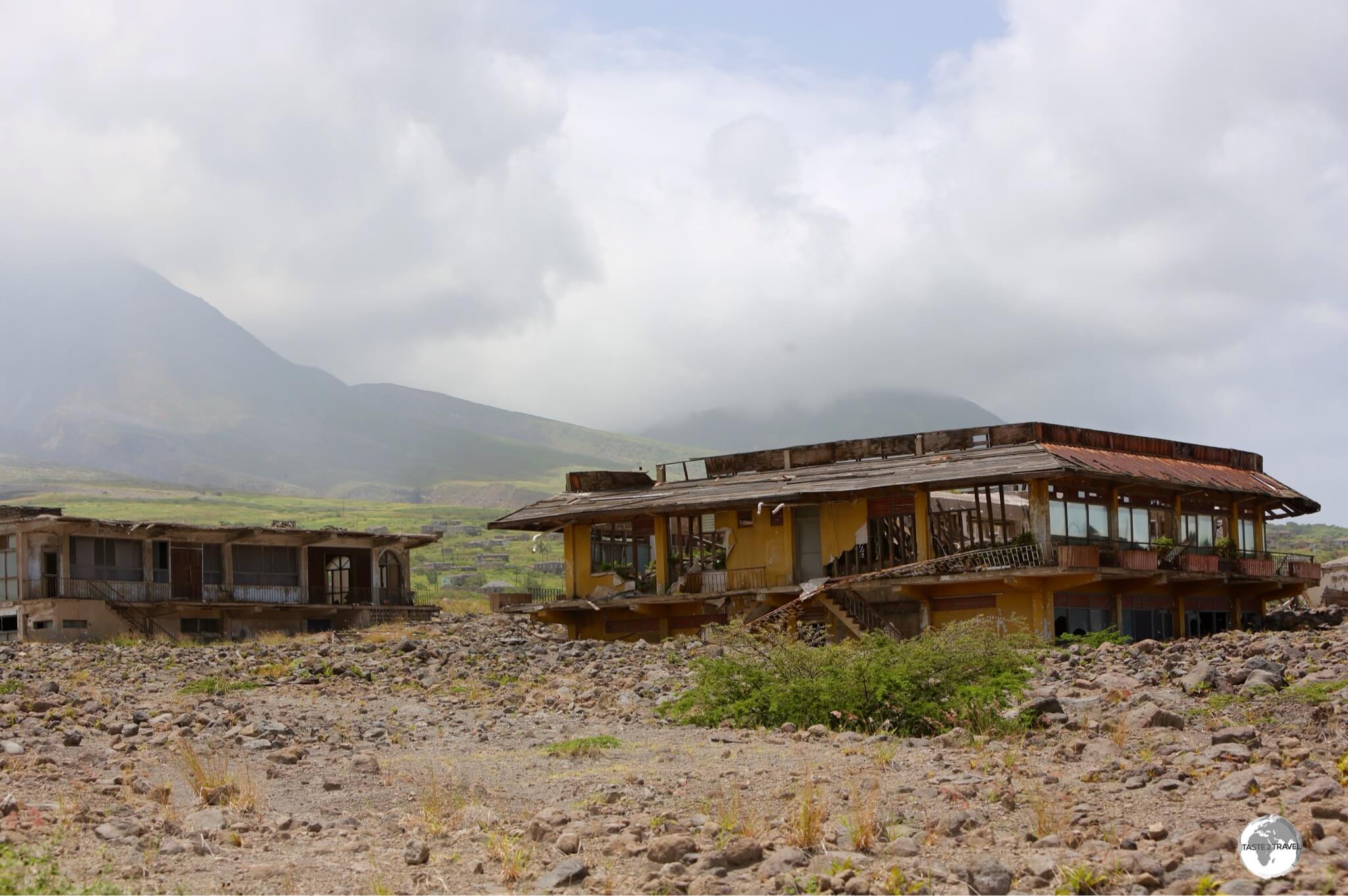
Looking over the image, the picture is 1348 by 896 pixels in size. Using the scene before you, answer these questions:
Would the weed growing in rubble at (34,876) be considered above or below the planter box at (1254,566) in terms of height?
below

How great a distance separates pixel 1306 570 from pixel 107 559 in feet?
128

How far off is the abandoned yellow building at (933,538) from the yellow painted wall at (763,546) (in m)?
0.05

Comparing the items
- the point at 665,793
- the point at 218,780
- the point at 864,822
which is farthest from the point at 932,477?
the point at 864,822

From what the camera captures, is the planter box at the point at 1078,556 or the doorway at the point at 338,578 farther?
the doorway at the point at 338,578

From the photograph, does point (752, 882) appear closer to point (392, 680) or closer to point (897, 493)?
point (392, 680)

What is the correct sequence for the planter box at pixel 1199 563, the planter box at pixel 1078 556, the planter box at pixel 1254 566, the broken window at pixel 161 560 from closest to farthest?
the planter box at pixel 1078 556 → the planter box at pixel 1199 563 → the planter box at pixel 1254 566 → the broken window at pixel 161 560

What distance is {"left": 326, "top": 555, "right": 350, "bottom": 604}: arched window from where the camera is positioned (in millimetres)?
55906

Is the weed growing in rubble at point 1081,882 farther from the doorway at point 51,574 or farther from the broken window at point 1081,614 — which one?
the doorway at point 51,574

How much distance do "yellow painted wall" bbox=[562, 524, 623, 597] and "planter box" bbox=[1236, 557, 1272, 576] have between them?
19006 millimetres

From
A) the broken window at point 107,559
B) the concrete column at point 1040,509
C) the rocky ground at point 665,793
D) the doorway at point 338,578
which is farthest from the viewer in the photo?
the doorway at point 338,578

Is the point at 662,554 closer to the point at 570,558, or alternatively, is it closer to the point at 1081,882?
the point at 570,558

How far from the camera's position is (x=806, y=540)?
40312 mm

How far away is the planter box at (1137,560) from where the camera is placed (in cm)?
3728

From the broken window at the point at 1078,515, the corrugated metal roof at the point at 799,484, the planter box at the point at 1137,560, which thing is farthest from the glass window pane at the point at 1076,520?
the corrugated metal roof at the point at 799,484
